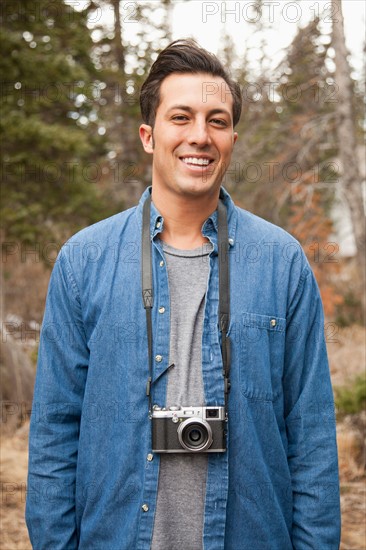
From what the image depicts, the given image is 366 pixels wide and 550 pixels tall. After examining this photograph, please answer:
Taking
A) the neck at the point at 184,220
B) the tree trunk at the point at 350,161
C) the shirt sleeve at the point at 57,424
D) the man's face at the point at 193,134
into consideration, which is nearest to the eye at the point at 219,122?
the man's face at the point at 193,134

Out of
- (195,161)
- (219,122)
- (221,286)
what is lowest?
(221,286)

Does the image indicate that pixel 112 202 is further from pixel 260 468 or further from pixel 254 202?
pixel 260 468

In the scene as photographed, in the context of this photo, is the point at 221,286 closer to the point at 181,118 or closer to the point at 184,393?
the point at 184,393

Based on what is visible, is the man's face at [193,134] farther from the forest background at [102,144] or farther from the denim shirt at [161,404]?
the forest background at [102,144]

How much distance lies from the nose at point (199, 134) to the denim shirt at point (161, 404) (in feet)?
0.98

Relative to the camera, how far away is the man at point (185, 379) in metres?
2.05

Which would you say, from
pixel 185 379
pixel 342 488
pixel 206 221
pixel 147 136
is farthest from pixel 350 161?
pixel 185 379

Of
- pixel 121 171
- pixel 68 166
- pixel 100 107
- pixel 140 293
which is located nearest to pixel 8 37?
pixel 68 166

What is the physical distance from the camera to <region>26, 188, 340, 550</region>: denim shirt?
2076mm

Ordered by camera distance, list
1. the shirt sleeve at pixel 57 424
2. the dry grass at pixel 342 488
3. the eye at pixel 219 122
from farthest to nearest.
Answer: the dry grass at pixel 342 488 → the eye at pixel 219 122 → the shirt sleeve at pixel 57 424

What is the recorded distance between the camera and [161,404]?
2.07 metres

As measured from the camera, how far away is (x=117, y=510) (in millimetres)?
2086

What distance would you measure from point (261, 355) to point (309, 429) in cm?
29

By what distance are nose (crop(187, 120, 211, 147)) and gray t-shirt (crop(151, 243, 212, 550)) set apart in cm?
34
